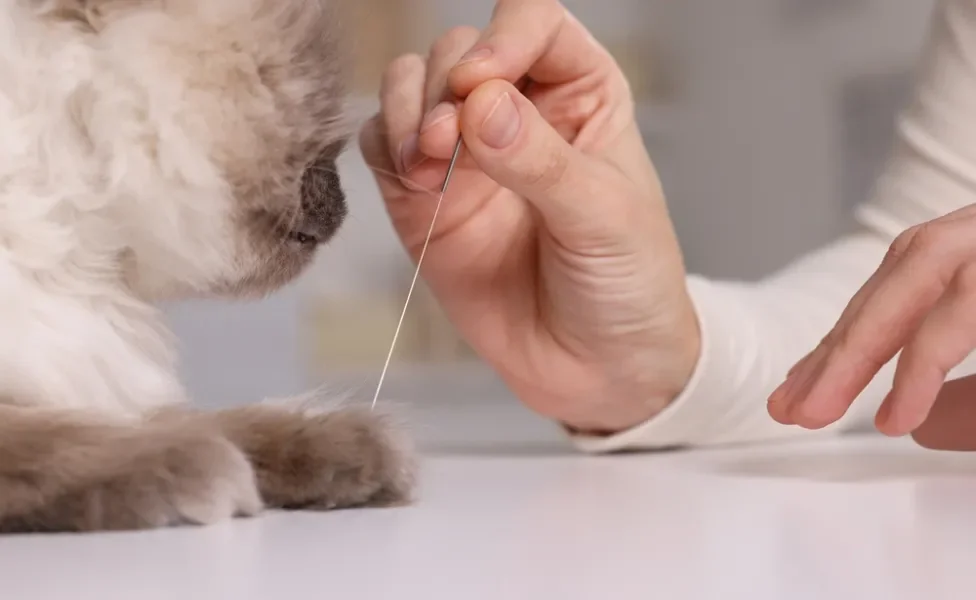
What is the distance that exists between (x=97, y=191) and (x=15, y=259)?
78 millimetres

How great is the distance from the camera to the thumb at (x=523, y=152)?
0.78m

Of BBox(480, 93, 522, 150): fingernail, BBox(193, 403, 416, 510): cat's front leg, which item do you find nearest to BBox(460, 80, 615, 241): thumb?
BBox(480, 93, 522, 150): fingernail

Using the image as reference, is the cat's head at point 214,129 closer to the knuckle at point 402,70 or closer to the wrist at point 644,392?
the knuckle at point 402,70

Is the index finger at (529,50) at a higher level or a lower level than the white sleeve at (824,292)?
higher

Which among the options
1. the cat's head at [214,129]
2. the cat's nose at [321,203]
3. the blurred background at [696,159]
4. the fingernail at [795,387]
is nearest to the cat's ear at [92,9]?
the cat's head at [214,129]

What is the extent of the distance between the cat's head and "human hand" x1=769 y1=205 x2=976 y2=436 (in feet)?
1.38

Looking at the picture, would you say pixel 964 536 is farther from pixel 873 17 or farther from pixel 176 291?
pixel 873 17

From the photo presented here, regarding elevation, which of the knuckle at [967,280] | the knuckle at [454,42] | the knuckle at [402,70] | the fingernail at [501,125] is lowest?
the knuckle at [967,280]

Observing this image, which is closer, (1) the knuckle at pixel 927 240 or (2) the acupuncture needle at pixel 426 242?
(1) the knuckle at pixel 927 240

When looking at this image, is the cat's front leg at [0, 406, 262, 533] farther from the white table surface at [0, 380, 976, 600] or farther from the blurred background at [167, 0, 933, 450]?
the blurred background at [167, 0, 933, 450]

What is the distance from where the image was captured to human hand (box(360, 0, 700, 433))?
949 mm

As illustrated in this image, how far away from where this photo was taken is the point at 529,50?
93cm

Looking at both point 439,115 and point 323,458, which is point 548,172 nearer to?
point 439,115

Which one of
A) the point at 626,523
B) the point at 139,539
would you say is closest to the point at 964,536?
the point at 626,523
